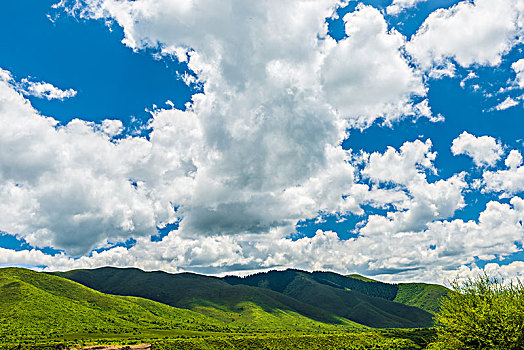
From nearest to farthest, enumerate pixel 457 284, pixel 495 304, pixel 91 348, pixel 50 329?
1. pixel 495 304
2. pixel 457 284
3. pixel 91 348
4. pixel 50 329

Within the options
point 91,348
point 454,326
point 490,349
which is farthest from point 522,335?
point 91,348

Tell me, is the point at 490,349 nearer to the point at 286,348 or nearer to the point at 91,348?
the point at 91,348

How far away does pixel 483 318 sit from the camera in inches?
2010

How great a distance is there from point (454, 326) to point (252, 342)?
143573 mm

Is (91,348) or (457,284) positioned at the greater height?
(457,284)

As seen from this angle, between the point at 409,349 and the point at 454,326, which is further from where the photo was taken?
the point at 409,349

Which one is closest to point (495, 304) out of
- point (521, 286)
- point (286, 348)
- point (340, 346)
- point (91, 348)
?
point (521, 286)

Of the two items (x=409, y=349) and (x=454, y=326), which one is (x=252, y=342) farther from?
Answer: (x=454, y=326)

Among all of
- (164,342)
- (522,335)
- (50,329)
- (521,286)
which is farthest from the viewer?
(50,329)

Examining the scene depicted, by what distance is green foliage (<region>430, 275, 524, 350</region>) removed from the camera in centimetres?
4884

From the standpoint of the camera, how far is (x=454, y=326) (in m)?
55.2

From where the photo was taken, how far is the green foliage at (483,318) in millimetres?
48844

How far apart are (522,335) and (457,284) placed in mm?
15617

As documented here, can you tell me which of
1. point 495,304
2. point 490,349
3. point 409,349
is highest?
point 495,304
